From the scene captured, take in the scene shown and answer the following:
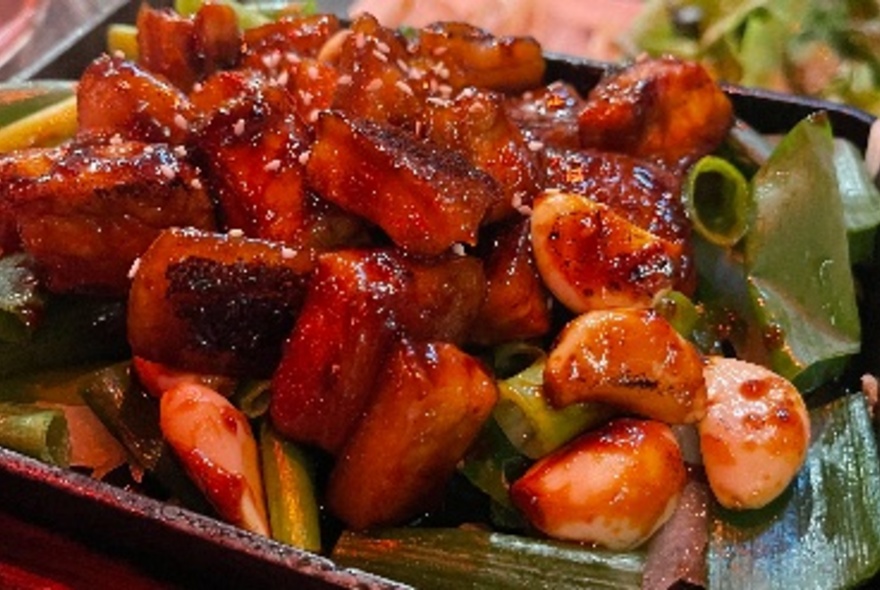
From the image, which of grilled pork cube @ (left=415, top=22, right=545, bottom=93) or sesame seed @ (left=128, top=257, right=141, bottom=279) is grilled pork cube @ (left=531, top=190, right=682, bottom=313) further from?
sesame seed @ (left=128, top=257, right=141, bottom=279)

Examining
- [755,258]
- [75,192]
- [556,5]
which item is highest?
[75,192]

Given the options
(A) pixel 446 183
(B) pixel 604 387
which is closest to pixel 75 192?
(A) pixel 446 183

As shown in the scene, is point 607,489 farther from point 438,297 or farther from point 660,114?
point 660,114

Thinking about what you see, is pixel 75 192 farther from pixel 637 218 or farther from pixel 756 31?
pixel 756 31

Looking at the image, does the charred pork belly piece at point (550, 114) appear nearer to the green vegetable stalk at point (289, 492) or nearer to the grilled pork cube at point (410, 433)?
the grilled pork cube at point (410, 433)

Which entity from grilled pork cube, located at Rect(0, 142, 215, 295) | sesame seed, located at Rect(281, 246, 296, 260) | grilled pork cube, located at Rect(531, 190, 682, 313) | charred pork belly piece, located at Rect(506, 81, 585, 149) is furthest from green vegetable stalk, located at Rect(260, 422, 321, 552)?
charred pork belly piece, located at Rect(506, 81, 585, 149)

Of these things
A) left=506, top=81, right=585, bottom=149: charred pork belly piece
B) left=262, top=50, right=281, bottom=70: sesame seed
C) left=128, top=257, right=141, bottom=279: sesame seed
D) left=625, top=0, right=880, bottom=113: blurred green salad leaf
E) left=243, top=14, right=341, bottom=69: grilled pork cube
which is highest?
left=262, top=50, right=281, bottom=70: sesame seed
